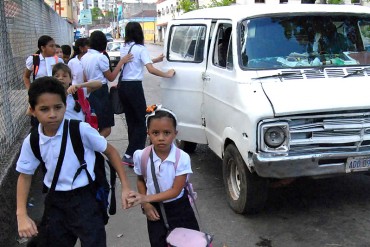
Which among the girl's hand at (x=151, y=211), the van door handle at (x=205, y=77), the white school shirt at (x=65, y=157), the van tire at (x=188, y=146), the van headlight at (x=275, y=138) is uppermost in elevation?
the van door handle at (x=205, y=77)

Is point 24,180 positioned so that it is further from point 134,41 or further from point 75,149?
point 134,41

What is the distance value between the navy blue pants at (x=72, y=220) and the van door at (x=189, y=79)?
9.50ft

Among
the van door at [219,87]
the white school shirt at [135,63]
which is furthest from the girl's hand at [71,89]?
the white school shirt at [135,63]

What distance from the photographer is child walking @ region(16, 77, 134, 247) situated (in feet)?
8.43

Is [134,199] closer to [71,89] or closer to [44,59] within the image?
[71,89]

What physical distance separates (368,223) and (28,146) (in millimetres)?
3219

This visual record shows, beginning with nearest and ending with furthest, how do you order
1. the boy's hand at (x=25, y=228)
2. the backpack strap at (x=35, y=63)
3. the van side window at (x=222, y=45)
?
1. the boy's hand at (x=25, y=228)
2. the van side window at (x=222, y=45)
3. the backpack strap at (x=35, y=63)

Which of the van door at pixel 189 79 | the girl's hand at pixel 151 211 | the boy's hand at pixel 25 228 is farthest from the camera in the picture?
the van door at pixel 189 79

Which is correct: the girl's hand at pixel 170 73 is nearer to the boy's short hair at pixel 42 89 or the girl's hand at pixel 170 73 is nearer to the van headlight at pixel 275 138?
the van headlight at pixel 275 138

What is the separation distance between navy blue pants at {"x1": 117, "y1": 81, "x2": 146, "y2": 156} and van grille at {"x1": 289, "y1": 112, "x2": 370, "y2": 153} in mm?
2682

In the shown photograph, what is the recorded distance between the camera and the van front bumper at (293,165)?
384 cm

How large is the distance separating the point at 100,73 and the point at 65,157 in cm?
355

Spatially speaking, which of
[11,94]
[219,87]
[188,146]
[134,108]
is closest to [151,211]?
[219,87]

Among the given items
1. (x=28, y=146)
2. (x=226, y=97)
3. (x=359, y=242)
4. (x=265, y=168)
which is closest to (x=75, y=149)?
(x=28, y=146)
